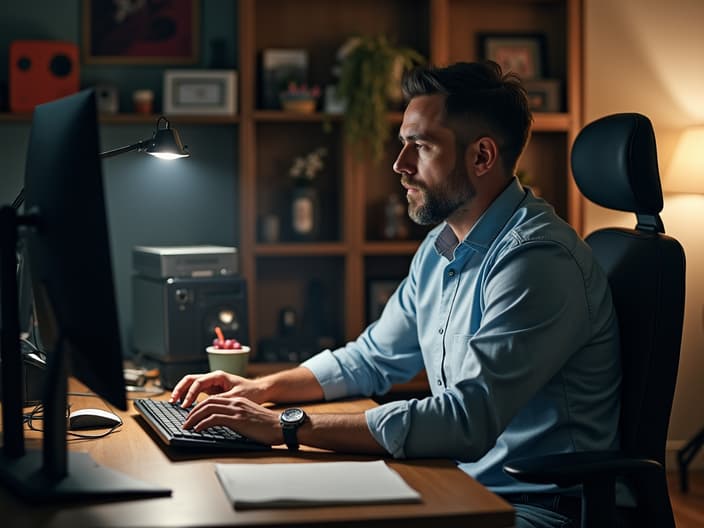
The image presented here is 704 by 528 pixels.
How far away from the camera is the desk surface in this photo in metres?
1.16

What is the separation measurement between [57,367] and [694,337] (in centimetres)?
333

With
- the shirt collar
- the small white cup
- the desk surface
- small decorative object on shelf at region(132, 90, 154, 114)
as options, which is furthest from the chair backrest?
small decorative object on shelf at region(132, 90, 154, 114)

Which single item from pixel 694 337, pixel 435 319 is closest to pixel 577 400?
pixel 435 319

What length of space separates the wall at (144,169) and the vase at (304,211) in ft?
0.89

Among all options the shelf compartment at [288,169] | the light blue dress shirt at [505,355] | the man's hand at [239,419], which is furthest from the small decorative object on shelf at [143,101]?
the man's hand at [239,419]

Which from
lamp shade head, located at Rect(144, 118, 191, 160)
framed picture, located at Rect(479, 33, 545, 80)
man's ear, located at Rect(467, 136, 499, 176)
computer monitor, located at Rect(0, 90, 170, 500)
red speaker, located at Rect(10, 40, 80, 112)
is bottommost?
computer monitor, located at Rect(0, 90, 170, 500)

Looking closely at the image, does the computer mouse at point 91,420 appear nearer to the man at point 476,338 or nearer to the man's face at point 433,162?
the man at point 476,338

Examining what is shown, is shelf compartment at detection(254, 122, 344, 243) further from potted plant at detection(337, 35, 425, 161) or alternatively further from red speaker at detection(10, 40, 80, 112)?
red speaker at detection(10, 40, 80, 112)

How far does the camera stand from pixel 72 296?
126 cm

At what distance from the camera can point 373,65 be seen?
139 inches

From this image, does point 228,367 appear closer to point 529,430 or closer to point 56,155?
point 529,430

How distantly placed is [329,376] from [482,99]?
670 millimetres

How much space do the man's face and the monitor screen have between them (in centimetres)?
82

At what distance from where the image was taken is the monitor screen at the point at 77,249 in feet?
3.93
